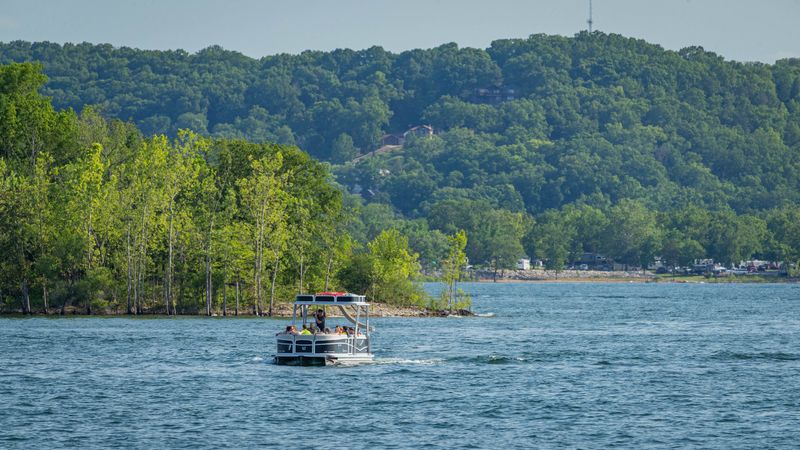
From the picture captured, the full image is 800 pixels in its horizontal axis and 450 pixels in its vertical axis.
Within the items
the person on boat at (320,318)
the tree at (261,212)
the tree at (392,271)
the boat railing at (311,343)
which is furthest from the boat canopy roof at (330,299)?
the tree at (392,271)

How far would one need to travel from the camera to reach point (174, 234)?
126500 millimetres

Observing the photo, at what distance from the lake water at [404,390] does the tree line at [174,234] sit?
1137cm

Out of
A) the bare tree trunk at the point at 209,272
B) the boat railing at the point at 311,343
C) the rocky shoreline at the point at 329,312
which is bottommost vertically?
the boat railing at the point at 311,343

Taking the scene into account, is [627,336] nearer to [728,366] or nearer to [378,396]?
[728,366]

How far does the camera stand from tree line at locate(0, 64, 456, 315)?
123 metres

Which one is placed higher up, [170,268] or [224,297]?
[170,268]

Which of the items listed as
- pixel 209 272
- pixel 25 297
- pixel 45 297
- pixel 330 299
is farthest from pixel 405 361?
pixel 25 297

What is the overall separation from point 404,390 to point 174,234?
62542 mm

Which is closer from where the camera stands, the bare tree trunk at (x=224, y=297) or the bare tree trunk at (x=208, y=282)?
the bare tree trunk at (x=208, y=282)

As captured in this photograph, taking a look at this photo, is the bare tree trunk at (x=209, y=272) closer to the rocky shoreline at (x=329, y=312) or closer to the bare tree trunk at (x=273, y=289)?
the rocky shoreline at (x=329, y=312)

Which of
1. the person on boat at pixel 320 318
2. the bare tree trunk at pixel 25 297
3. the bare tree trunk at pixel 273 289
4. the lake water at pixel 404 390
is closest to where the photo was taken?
the lake water at pixel 404 390

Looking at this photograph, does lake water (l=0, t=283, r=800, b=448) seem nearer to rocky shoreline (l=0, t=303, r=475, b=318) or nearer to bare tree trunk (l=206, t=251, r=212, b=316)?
bare tree trunk (l=206, t=251, r=212, b=316)

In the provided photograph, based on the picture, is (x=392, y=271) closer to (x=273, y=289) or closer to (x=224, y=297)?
(x=273, y=289)

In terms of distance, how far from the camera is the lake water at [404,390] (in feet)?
177
